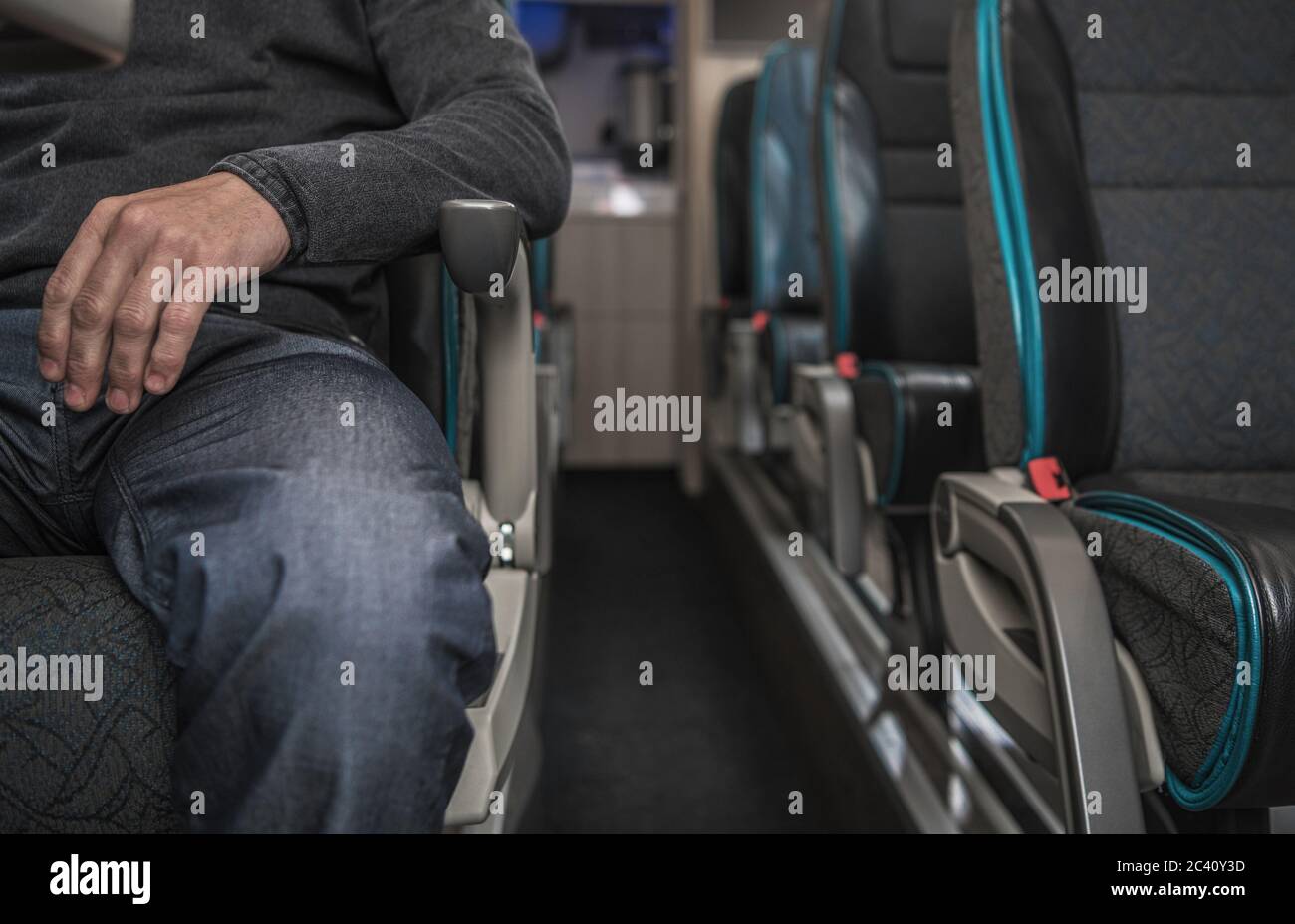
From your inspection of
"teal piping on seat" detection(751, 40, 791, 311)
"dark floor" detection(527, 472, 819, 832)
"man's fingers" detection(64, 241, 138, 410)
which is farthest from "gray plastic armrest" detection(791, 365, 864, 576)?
"man's fingers" detection(64, 241, 138, 410)

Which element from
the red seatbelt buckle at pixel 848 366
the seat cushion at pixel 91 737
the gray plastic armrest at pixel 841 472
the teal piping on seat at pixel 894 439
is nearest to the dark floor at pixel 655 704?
the gray plastic armrest at pixel 841 472

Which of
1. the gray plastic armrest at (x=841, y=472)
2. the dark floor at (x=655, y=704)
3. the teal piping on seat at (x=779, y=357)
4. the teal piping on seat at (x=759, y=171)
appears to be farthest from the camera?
the teal piping on seat at (x=759, y=171)

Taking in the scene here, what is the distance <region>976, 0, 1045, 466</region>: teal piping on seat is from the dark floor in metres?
0.80

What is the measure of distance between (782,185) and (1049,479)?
1.90 meters

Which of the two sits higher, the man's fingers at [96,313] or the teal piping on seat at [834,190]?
the teal piping on seat at [834,190]

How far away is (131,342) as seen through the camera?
543 millimetres

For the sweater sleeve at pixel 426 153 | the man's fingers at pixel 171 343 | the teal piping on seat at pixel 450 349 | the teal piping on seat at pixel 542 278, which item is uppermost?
the teal piping on seat at pixel 542 278

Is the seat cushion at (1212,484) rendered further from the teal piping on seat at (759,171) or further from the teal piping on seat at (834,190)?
the teal piping on seat at (759,171)

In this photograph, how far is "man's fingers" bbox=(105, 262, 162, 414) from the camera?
21.1 inches

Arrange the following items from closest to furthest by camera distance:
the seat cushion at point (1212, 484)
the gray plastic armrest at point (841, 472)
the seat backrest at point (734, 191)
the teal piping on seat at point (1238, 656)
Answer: the teal piping on seat at point (1238, 656) → the seat cushion at point (1212, 484) → the gray plastic armrest at point (841, 472) → the seat backrest at point (734, 191)

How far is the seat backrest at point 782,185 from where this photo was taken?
2.58 meters

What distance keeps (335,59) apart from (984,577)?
0.70 metres

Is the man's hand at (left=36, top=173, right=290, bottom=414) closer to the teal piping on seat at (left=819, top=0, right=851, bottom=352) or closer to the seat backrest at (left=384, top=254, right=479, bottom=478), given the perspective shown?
the seat backrest at (left=384, top=254, right=479, bottom=478)

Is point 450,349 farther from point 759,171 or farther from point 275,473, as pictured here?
point 759,171
